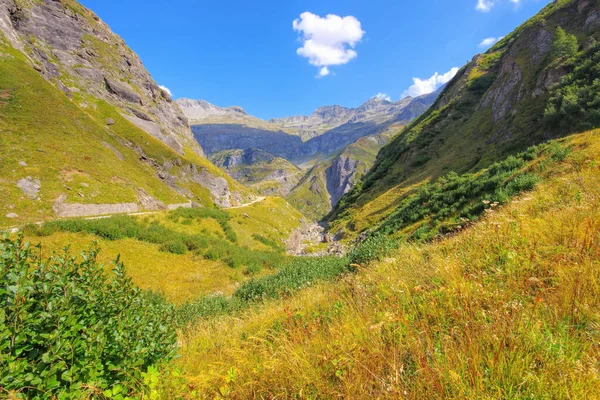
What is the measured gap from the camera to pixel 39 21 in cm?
7175

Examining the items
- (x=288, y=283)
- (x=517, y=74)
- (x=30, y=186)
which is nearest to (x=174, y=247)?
(x=288, y=283)

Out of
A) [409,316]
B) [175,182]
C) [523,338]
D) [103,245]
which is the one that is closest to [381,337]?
[409,316]

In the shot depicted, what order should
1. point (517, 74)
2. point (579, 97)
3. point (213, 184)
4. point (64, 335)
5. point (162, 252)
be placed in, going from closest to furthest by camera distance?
point (64, 335) < point (162, 252) < point (579, 97) < point (517, 74) < point (213, 184)

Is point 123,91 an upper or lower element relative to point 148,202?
upper

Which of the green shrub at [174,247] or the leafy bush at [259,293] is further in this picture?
the green shrub at [174,247]

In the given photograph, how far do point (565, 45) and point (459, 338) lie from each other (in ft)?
194

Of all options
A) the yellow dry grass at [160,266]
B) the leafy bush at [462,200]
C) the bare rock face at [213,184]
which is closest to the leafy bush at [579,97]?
the leafy bush at [462,200]

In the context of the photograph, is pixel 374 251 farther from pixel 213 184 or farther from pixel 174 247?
pixel 213 184

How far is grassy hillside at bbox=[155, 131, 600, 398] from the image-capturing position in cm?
254

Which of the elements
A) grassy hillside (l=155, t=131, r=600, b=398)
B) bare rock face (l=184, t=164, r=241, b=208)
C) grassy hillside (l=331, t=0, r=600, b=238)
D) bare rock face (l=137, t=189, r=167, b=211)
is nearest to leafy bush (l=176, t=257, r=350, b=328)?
grassy hillside (l=155, t=131, r=600, b=398)

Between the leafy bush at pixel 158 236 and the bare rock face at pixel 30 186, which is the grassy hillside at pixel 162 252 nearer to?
the leafy bush at pixel 158 236

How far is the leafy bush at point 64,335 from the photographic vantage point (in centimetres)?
242

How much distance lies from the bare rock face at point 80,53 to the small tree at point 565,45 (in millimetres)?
93707

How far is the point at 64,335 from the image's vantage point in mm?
2639
